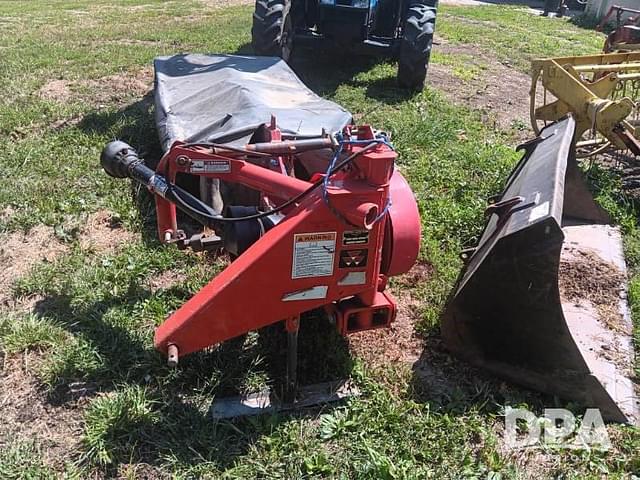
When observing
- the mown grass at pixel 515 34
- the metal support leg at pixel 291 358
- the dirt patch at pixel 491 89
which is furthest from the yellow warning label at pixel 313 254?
the mown grass at pixel 515 34

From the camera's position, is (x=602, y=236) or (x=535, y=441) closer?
(x=535, y=441)

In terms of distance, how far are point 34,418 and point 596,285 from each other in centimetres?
320

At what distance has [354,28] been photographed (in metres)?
7.25

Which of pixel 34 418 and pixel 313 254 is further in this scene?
pixel 34 418

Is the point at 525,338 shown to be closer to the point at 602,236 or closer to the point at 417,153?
the point at 602,236

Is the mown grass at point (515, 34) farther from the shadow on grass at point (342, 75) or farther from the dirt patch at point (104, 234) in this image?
the dirt patch at point (104, 234)

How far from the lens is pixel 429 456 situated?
2562mm

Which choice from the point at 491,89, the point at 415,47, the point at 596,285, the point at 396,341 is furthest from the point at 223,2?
the point at 396,341

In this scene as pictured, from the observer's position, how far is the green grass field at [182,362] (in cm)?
253

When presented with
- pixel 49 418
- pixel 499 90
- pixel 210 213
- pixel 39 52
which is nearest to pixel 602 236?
pixel 210 213

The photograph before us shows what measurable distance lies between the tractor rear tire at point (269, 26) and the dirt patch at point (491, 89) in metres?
2.24

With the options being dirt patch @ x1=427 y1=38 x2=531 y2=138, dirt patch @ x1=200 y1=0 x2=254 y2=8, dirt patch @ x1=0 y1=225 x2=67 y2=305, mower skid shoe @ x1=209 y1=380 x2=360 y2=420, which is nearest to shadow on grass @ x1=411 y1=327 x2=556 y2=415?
mower skid shoe @ x1=209 y1=380 x2=360 y2=420

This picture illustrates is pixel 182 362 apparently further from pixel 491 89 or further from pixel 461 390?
pixel 491 89

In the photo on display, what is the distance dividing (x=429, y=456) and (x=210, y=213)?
57.6 inches
